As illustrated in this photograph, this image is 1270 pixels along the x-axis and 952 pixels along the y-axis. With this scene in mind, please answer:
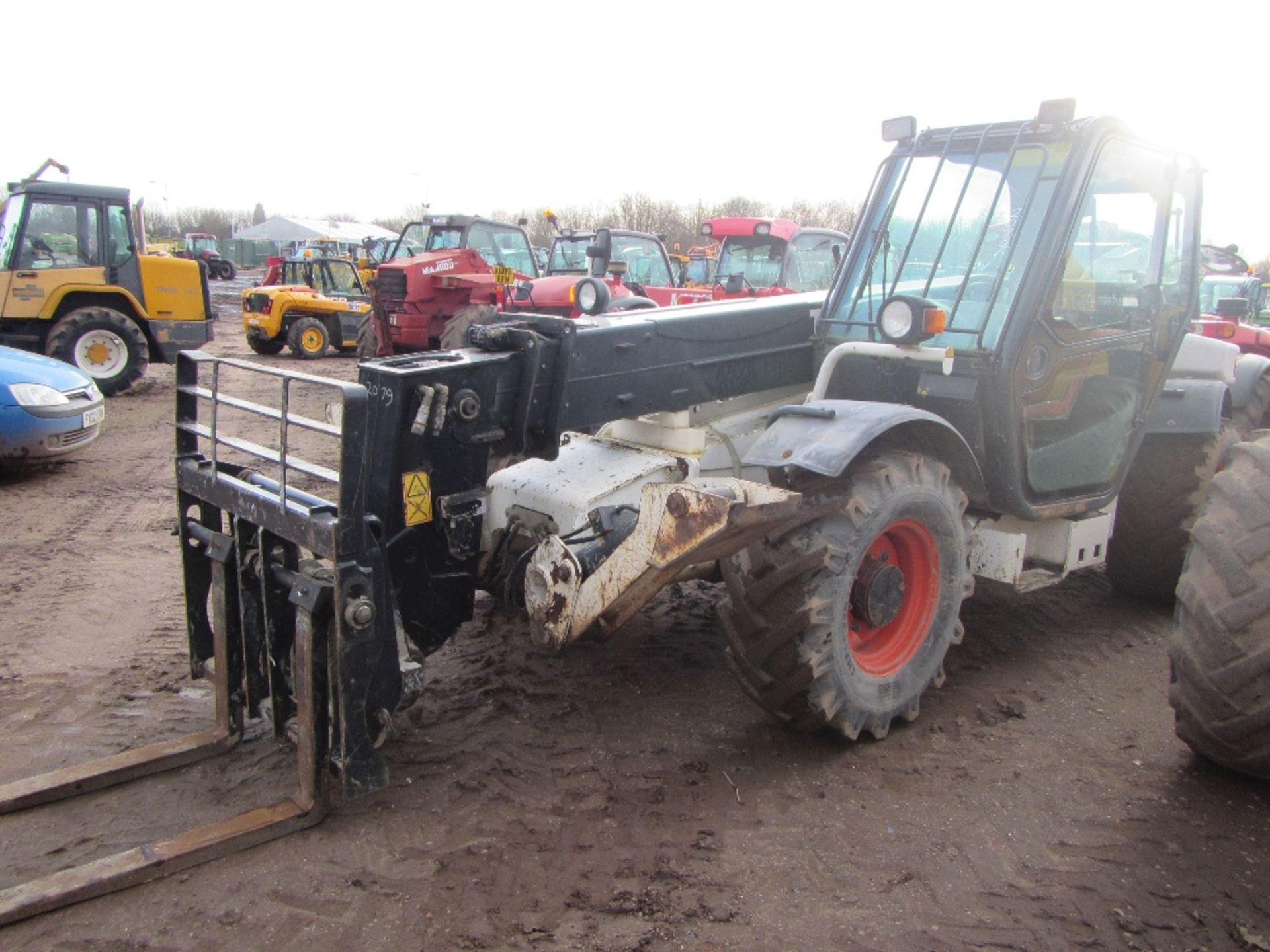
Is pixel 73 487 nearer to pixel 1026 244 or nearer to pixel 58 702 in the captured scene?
pixel 58 702

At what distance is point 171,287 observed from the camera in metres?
13.2

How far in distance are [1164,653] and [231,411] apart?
1021 cm

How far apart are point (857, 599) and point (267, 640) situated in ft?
7.05

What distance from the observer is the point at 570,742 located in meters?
3.73

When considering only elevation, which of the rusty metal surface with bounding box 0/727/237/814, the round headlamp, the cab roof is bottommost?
the rusty metal surface with bounding box 0/727/237/814

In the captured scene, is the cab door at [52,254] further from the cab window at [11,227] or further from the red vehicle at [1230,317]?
the red vehicle at [1230,317]

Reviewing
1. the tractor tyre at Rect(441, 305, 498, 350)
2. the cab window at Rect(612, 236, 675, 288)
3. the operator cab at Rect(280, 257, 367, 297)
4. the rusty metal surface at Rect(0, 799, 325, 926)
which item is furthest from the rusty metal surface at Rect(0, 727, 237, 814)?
the operator cab at Rect(280, 257, 367, 297)

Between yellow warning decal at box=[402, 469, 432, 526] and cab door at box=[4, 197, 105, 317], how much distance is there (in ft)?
37.1

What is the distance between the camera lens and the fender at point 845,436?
11.0 feet

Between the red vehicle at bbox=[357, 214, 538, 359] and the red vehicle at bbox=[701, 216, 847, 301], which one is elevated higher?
the red vehicle at bbox=[701, 216, 847, 301]

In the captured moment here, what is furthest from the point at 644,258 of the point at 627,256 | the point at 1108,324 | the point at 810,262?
the point at 1108,324

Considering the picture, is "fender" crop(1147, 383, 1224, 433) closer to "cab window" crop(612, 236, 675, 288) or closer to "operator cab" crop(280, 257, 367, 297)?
Answer: "cab window" crop(612, 236, 675, 288)

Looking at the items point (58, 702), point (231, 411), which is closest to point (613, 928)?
point (58, 702)

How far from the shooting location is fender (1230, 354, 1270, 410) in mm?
5566
